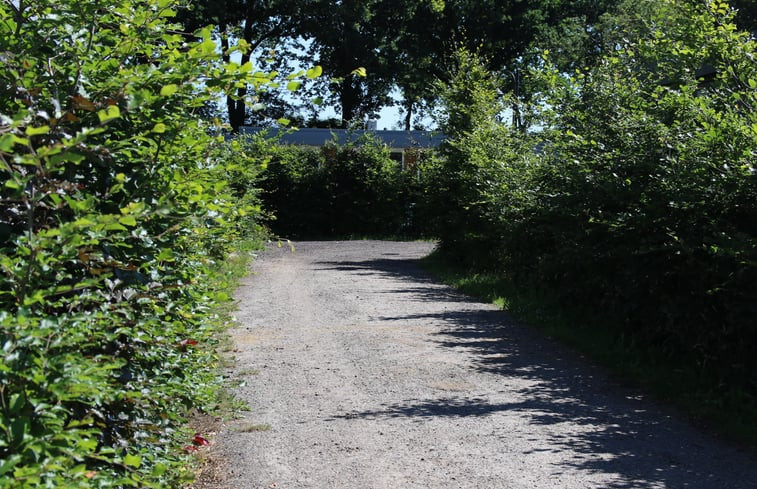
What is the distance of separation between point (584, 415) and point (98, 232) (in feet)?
15.5

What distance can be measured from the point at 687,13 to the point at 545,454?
575cm

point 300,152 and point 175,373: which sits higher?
point 300,152

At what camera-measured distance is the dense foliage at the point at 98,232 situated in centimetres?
253

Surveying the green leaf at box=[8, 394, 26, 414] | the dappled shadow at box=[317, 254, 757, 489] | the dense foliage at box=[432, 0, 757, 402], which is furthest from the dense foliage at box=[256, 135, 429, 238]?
the green leaf at box=[8, 394, 26, 414]

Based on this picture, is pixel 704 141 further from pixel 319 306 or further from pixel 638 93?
pixel 319 306

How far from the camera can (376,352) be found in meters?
8.66

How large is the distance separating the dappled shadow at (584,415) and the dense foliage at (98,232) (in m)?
2.72

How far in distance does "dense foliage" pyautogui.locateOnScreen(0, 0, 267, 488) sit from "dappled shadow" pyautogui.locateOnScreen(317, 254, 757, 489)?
2.72 m

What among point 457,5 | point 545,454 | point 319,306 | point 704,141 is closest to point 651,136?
point 704,141

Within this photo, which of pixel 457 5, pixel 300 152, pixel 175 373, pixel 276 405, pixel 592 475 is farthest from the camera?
pixel 457 5

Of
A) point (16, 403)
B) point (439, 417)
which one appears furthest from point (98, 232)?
point (439, 417)

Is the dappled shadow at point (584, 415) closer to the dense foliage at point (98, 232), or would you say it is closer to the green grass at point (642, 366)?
the green grass at point (642, 366)

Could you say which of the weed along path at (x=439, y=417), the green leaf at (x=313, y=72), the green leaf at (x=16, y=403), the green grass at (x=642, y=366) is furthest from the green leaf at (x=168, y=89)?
the green grass at (x=642, y=366)

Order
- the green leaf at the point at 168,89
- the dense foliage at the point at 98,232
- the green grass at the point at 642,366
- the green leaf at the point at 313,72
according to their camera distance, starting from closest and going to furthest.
→ the dense foliage at the point at 98,232
the green leaf at the point at 168,89
the green leaf at the point at 313,72
the green grass at the point at 642,366
